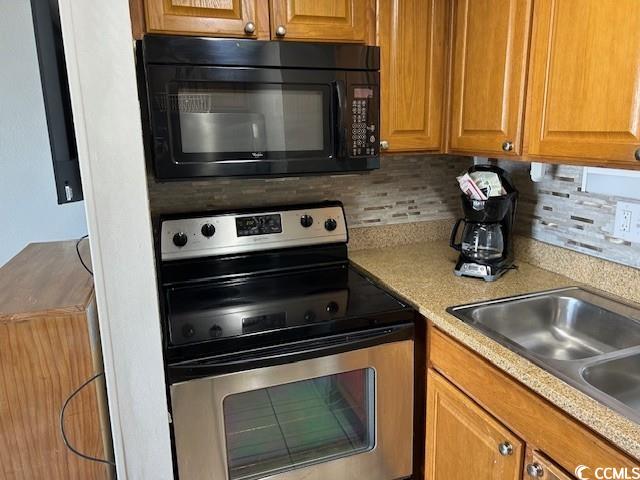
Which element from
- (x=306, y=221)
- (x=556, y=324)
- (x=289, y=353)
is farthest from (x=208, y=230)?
(x=556, y=324)

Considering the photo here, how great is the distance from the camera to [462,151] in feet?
5.48

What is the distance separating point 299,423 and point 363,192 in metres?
0.97

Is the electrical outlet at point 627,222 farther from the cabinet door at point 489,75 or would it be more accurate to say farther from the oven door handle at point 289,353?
the oven door handle at point 289,353

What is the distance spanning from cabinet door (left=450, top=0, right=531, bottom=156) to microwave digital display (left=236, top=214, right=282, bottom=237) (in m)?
0.71

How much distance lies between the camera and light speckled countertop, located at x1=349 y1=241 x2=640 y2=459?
87 cm

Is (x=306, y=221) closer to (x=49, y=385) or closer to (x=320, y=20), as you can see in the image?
(x=320, y=20)

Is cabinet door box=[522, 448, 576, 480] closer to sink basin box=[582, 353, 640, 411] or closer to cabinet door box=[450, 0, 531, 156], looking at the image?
sink basin box=[582, 353, 640, 411]

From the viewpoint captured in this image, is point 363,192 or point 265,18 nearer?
point 265,18

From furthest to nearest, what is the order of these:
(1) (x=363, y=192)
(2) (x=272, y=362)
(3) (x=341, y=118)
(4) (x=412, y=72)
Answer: (1) (x=363, y=192)
(4) (x=412, y=72)
(3) (x=341, y=118)
(2) (x=272, y=362)

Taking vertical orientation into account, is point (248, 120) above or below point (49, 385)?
above

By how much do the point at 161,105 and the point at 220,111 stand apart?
→ 0.55ft

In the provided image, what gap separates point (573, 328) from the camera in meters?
1.46

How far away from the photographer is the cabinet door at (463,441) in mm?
1134

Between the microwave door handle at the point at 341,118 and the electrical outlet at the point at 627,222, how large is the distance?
34.0 inches
